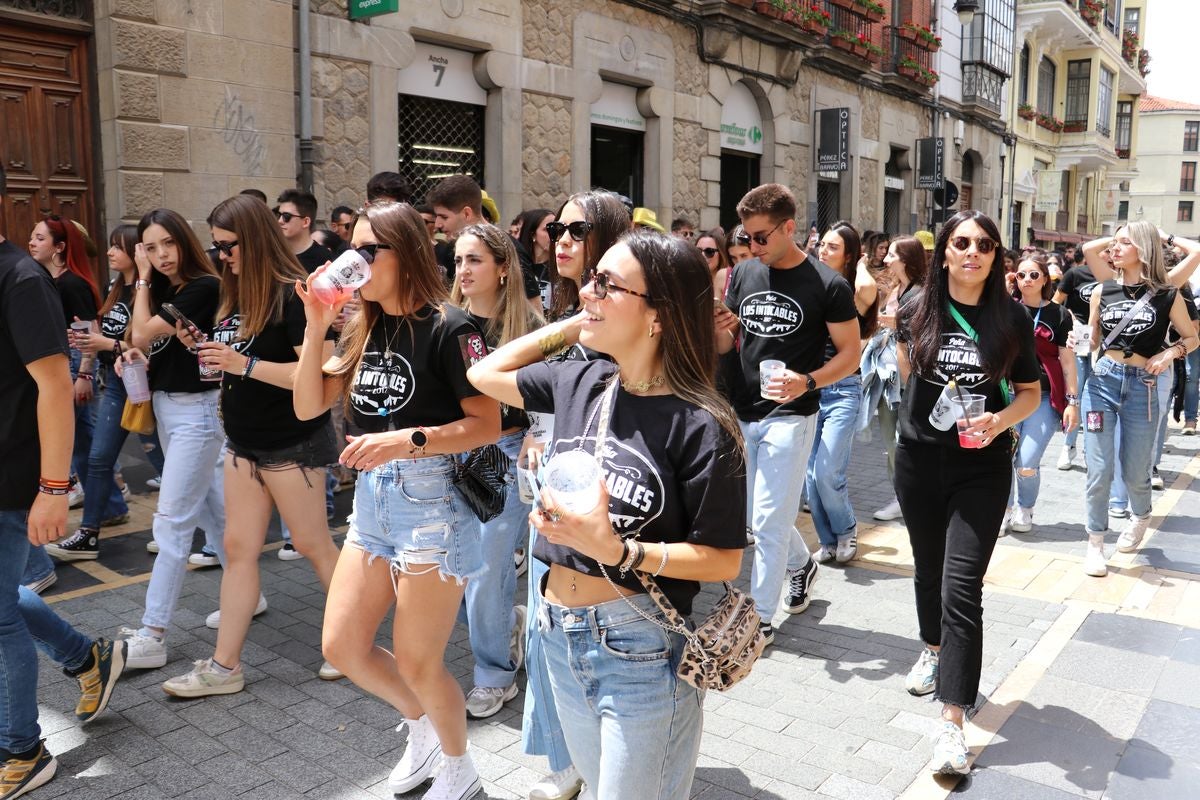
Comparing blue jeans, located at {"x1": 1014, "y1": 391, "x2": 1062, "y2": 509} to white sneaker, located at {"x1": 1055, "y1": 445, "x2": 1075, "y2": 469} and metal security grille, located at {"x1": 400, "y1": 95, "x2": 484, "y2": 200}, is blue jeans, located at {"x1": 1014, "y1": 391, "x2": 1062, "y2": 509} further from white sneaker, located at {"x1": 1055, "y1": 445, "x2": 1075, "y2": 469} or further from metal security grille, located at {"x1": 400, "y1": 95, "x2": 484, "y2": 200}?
metal security grille, located at {"x1": 400, "y1": 95, "x2": 484, "y2": 200}

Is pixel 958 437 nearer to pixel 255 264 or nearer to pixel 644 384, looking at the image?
pixel 644 384

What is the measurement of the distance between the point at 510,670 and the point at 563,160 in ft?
31.3

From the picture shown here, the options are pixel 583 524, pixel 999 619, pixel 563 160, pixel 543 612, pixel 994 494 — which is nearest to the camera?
pixel 583 524

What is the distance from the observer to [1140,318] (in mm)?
5922

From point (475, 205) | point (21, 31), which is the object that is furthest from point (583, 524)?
point (21, 31)

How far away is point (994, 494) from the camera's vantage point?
361 centimetres

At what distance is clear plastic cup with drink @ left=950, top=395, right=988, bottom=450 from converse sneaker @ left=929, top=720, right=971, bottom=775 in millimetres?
1060

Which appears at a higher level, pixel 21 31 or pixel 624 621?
pixel 21 31

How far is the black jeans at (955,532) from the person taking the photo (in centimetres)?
350

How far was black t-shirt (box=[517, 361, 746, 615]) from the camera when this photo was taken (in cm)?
209

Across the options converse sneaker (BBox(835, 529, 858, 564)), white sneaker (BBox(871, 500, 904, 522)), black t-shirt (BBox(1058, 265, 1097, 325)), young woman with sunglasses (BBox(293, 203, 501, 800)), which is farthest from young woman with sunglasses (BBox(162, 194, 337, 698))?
black t-shirt (BBox(1058, 265, 1097, 325))

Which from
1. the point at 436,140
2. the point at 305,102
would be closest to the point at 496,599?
the point at 305,102

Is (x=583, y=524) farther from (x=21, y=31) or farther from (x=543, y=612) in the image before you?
(x=21, y=31)

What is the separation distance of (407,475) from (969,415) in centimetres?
210
